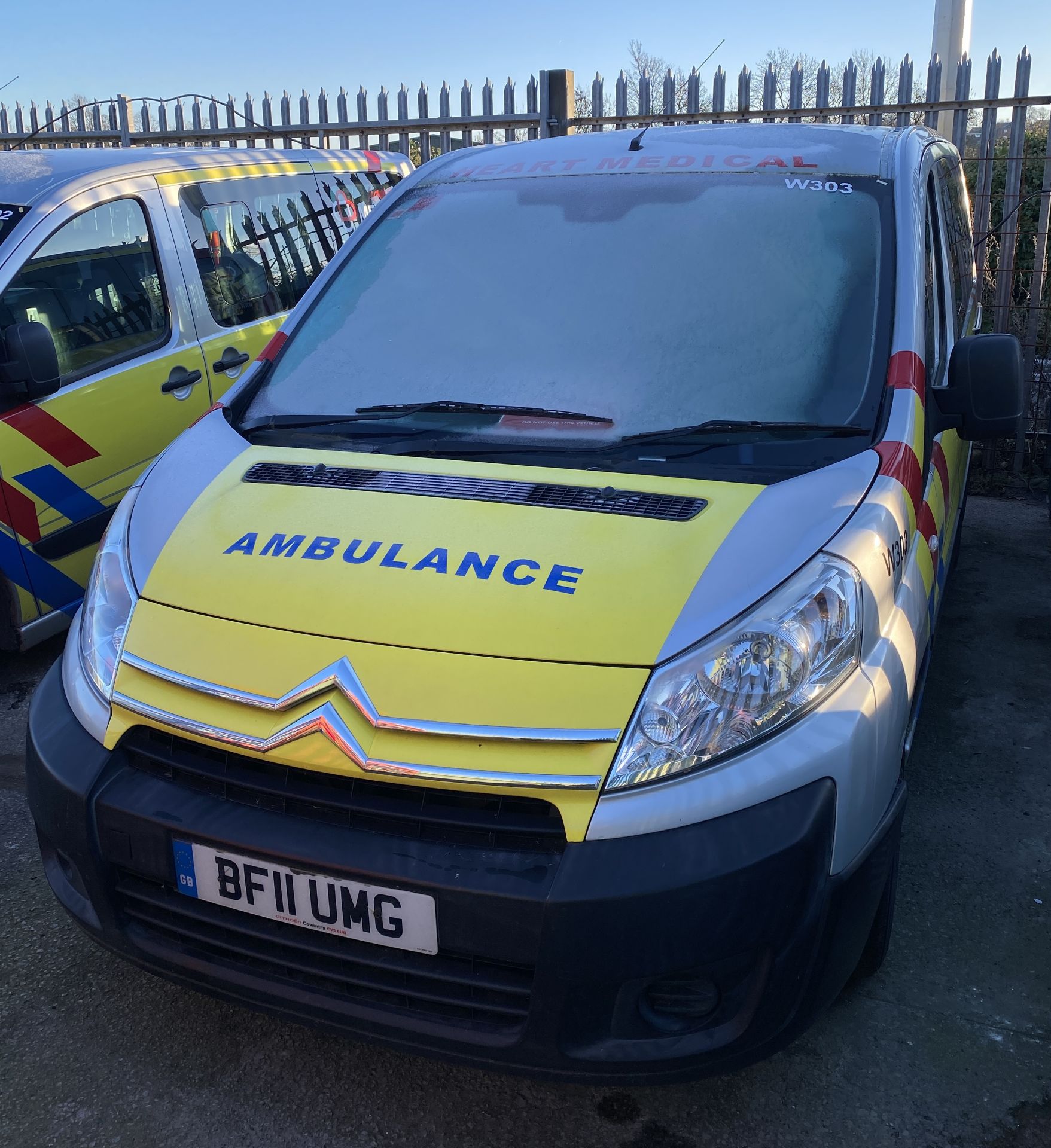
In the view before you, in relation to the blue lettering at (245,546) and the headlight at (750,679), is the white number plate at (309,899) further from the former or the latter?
the blue lettering at (245,546)

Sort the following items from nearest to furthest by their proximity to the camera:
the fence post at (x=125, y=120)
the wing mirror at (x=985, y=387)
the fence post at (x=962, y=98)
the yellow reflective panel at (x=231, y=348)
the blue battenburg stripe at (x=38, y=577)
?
the wing mirror at (x=985, y=387)
the blue battenburg stripe at (x=38, y=577)
the yellow reflective panel at (x=231, y=348)
the fence post at (x=962, y=98)
the fence post at (x=125, y=120)

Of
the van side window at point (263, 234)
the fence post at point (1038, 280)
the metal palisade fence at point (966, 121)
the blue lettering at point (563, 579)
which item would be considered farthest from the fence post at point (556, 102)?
the blue lettering at point (563, 579)

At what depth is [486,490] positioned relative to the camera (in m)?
2.20

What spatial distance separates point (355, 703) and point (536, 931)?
48cm

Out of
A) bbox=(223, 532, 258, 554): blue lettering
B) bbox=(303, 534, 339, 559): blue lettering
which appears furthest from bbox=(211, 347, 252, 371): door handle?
bbox=(303, 534, 339, 559): blue lettering

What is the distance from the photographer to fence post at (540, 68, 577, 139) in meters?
7.34

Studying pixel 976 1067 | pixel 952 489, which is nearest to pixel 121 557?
pixel 976 1067

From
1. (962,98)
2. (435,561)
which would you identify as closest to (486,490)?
(435,561)

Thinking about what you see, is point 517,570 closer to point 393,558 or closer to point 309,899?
point 393,558

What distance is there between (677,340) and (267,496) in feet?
3.34

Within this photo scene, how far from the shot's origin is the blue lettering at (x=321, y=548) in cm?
205

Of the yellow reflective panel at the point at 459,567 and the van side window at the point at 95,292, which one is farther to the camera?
the van side window at the point at 95,292

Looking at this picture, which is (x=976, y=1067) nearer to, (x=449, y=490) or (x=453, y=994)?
(x=453, y=994)

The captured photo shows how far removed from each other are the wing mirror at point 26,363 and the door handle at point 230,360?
933 mm
